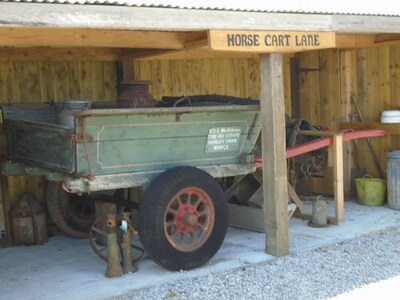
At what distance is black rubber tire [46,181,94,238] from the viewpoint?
641cm

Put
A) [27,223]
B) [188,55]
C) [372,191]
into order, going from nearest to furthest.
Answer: [27,223] < [188,55] < [372,191]

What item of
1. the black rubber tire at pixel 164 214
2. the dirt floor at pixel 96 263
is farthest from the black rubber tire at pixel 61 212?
the black rubber tire at pixel 164 214

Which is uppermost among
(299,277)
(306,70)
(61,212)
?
(306,70)

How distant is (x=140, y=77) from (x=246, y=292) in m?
3.52

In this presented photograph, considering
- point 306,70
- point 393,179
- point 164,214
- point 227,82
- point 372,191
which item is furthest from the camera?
point 306,70

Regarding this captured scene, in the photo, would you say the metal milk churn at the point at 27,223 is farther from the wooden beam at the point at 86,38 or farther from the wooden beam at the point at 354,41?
the wooden beam at the point at 354,41

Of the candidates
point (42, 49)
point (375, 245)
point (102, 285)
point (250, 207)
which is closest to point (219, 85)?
point (250, 207)

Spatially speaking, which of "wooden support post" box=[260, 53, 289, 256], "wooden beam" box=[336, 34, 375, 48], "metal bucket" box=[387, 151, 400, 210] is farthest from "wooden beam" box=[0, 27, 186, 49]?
"metal bucket" box=[387, 151, 400, 210]

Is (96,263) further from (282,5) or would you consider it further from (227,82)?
(227,82)

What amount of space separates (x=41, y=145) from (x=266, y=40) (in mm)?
2246

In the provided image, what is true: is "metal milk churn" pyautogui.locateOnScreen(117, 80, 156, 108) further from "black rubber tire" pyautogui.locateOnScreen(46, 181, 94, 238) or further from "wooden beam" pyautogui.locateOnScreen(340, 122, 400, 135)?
"wooden beam" pyautogui.locateOnScreen(340, 122, 400, 135)

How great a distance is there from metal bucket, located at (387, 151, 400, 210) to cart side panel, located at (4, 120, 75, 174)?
448cm

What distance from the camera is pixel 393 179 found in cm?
755

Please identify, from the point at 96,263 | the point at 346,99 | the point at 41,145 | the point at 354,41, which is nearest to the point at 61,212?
the point at 96,263
